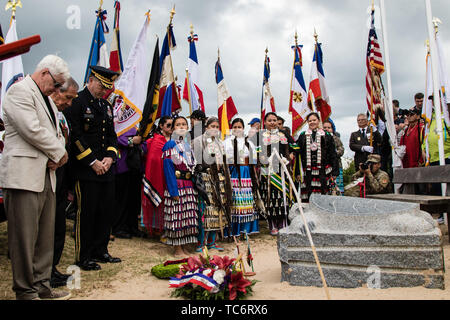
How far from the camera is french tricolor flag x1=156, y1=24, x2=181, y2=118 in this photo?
21.4ft

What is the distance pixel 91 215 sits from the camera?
4051 mm

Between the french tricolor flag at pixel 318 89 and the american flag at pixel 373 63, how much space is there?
48.4 inches

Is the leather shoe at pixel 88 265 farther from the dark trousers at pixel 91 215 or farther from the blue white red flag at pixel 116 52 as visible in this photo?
the blue white red flag at pixel 116 52

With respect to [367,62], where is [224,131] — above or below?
below

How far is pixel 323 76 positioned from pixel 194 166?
18.4ft

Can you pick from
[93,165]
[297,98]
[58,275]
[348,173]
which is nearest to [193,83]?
[297,98]

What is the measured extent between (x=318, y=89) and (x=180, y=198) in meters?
5.57

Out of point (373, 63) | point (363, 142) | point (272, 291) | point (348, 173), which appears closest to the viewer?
point (272, 291)

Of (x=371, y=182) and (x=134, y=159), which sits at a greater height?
(x=134, y=159)

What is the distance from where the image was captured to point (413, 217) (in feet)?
10.3

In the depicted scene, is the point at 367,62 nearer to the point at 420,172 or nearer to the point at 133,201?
the point at 420,172

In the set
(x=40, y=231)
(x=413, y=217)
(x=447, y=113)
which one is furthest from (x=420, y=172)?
(x=40, y=231)

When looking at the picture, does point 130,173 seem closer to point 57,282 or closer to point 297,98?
point 57,282

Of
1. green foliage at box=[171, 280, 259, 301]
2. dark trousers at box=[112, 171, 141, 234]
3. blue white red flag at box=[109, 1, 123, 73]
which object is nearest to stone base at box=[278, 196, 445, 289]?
green foliage at box=[171, 280, 259, 301]
